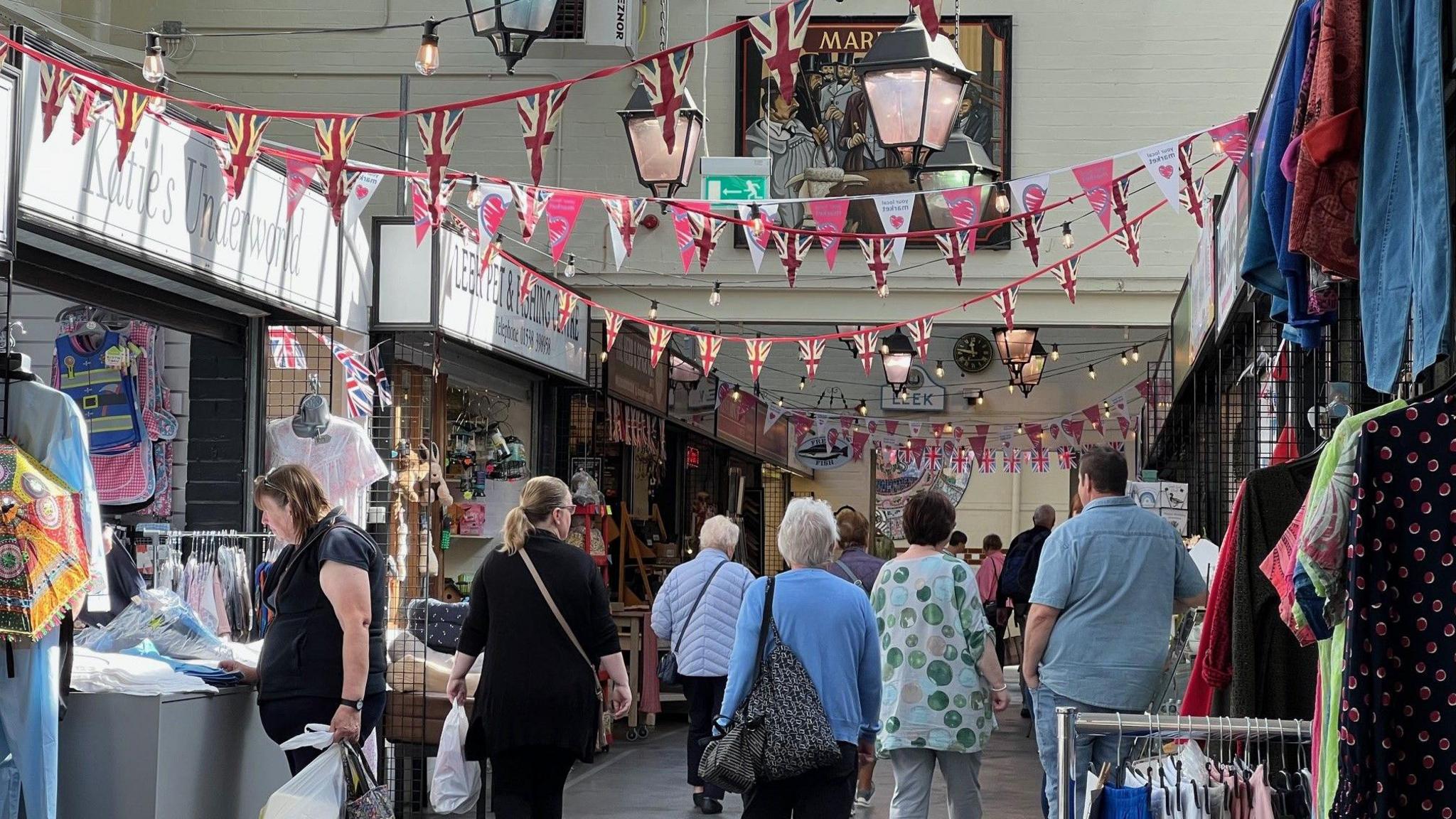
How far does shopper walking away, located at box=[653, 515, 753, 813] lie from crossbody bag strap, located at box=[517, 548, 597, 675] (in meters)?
2.56

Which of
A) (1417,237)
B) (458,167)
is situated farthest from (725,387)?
(1417,237)

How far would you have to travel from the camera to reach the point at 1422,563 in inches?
108

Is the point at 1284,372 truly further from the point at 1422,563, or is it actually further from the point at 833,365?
the point at 833,365

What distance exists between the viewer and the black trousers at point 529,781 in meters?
5.82

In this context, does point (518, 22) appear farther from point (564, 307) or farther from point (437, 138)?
point (564, 307)

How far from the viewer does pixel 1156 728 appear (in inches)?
140

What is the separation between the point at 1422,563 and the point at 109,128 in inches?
207

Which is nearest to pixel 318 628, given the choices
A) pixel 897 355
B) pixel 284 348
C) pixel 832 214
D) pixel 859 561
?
pixel 284 348

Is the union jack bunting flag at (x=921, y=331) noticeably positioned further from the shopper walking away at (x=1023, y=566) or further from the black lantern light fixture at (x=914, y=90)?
the black lantern light fixture at (x=914, y=90)

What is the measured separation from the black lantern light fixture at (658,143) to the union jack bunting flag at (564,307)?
3037 mm

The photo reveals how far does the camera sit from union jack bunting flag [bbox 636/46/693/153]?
5895 millimetres

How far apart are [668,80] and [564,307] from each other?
19.2ft

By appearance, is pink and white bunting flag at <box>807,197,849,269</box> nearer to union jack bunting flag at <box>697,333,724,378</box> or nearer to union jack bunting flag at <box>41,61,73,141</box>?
union jack bunting flag at <box>697,333,724,378</box>

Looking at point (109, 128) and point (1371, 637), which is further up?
point (109, 128)
